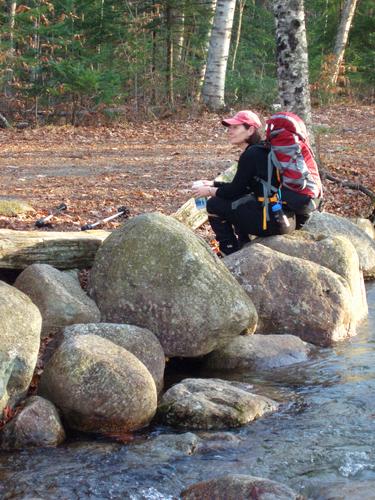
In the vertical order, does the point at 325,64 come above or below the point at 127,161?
above

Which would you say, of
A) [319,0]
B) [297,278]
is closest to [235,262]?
[297,278]

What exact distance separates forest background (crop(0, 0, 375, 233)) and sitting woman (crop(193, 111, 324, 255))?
220 centimetres

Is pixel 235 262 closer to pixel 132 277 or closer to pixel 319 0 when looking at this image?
pixel 132 277

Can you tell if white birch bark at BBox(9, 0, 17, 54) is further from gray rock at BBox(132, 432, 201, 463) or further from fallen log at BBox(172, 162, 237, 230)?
gray rock at BBox(132, 432, 201, 463)

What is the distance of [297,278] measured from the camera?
7.33 metres

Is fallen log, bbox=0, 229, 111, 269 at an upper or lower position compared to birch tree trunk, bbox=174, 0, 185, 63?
lower

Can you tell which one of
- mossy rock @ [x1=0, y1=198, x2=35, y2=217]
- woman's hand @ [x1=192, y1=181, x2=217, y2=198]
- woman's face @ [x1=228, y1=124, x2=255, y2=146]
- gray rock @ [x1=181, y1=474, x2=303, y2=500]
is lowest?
gray rock @ [x1=181, y1=474, x2=303, y2=500]

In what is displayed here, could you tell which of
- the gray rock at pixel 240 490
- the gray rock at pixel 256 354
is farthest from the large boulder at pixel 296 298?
the gray rock at pixel 240 490

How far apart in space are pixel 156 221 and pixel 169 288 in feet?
2.08

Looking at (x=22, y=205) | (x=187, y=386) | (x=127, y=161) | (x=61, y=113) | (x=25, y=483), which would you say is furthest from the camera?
(x=61, y=113)

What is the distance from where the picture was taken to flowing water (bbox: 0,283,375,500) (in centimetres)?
460

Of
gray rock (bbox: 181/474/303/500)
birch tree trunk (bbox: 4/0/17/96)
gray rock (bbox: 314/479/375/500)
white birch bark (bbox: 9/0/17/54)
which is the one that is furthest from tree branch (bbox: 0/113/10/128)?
gray rock (bbox: 314/479/375/500)

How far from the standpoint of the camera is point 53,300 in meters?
6.39

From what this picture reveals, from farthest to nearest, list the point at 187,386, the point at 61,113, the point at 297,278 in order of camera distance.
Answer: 1. the point at 61,113
2. the point at 297,278
3. the point at 187,386
